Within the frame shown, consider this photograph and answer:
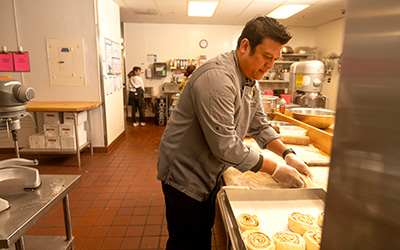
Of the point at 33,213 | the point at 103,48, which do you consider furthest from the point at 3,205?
the point at 103,48

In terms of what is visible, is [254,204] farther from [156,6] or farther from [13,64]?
[156,6]

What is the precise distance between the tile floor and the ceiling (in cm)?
328

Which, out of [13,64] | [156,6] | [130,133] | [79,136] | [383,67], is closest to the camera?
[383,67]

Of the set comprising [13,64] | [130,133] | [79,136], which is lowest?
[130,133]

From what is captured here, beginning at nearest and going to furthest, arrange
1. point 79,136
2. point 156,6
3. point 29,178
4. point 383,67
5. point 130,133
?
point 383,67, point 29,178, point 79,136, point 156,6, point 130,133

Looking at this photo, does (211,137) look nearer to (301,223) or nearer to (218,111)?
(218,111)

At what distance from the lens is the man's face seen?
1.23 m

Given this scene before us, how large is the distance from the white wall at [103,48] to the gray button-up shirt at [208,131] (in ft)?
11.8

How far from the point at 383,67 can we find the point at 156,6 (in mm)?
5988

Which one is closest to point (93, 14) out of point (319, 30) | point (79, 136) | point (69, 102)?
point (69, 102)

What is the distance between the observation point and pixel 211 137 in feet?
3.87

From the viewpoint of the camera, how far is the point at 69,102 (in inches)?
171

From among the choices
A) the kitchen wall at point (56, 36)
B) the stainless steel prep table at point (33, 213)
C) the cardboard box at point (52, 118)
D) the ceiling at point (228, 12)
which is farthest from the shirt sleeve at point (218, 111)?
the ceiling at point (228, 12)

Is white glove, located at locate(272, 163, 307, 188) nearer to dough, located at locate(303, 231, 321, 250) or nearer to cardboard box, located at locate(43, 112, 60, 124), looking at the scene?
dough, located at locate(303, 231, 321, 250)
